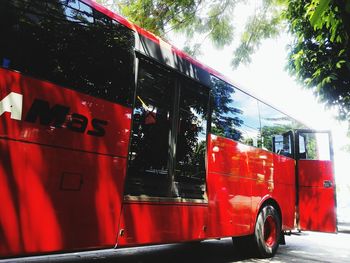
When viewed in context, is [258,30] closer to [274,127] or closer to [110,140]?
[274,127]

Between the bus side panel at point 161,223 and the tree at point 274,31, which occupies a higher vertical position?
the tree at point 274,31

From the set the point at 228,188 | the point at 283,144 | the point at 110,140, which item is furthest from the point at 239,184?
the point at 110,140

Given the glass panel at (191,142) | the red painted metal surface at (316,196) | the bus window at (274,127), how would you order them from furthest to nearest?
the red painted metal surface at (316,196) < the bus window at (274,127) < the glass panel at (191,142)

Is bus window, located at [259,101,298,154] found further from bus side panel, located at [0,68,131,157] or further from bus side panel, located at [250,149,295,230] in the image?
bus side panel, located at [0,68,131,157]

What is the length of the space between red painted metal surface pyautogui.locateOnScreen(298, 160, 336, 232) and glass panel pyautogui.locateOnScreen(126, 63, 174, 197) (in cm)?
453

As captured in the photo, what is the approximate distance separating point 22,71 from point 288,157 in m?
6.35

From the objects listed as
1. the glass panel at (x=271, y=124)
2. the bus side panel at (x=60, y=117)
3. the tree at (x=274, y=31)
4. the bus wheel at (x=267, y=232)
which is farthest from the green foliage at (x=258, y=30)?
the bus side panel at (x=60, y=117)

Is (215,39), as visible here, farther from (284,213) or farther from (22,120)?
(22,120)

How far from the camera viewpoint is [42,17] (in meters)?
3.27

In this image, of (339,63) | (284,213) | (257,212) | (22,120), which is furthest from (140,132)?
(339,63)

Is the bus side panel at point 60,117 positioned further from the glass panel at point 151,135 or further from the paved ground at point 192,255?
the paved ground at point 192,255

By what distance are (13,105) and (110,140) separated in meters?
1.09

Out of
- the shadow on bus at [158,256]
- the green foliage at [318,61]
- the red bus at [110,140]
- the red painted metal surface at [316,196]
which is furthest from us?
the green foliage at [318,61]

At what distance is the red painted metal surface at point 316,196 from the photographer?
773 centimetres
